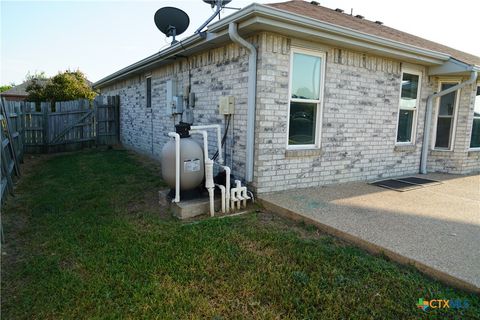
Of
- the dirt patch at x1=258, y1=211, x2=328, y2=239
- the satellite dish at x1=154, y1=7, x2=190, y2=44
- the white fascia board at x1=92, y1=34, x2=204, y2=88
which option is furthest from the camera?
the satellite dish at x1=154, y1=7, x2=190, y2=44

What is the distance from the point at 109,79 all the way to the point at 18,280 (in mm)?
10625

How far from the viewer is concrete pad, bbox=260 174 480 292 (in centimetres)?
280

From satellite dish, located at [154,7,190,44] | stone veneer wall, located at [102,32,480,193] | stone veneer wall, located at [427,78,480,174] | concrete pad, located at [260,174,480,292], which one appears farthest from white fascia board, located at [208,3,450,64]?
satellite dish, located at [154,7,190,44]

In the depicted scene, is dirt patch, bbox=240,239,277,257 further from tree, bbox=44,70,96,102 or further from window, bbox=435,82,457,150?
tree, bbox=44,70,96,102

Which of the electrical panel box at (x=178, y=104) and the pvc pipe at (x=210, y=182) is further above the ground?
the electrical panel box at (x=178, y=104)

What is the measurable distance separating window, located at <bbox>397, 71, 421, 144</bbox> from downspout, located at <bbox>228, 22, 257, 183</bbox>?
3.81m

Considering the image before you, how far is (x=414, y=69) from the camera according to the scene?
21.7 ft

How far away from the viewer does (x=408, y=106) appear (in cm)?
673

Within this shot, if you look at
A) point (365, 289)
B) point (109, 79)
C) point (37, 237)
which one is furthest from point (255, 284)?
point (109, 79)

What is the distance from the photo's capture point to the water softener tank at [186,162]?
14.5ft

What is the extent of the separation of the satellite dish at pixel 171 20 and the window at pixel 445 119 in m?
6.50

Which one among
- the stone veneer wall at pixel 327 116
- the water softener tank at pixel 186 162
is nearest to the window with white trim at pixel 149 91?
the stone veneer wall at pixel 327 116

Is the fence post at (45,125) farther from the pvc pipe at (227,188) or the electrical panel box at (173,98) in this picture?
the pvc pipe at (227,188)

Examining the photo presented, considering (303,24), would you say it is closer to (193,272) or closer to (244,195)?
(244,195)
